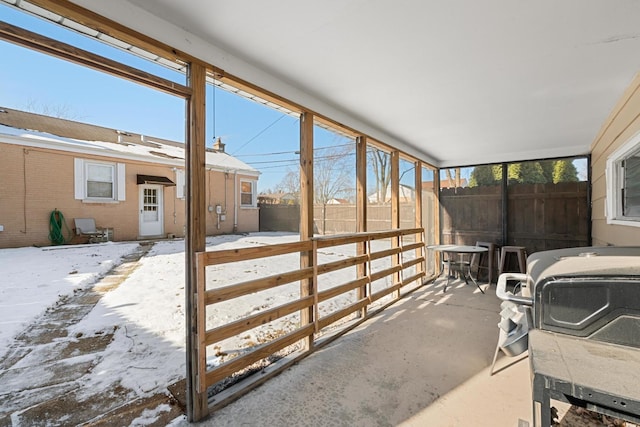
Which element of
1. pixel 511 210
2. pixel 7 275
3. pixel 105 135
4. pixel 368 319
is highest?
pixel 105 135

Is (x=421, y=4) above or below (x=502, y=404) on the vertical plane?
above

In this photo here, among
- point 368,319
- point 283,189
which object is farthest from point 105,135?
point 368,319

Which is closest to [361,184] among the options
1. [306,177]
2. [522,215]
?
[306,177]

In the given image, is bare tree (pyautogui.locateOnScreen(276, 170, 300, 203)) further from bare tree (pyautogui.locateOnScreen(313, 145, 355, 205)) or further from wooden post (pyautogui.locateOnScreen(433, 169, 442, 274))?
wooden post (pyautogui.locateOnScreen(433, 169, 442, 274))

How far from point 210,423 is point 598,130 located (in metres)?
5.68

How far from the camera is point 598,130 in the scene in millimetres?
4156

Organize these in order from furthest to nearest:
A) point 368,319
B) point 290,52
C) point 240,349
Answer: point 368,319
point 240,349
point 290,52

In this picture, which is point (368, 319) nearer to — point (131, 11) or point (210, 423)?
point (210, 423)

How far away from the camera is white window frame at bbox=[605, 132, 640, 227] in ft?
10.3

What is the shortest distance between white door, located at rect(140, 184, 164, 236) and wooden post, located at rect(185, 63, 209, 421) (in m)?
9.77

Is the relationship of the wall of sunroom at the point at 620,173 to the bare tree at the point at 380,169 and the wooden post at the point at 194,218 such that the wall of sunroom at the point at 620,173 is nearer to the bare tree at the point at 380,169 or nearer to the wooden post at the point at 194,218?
the bare tree at the point at 380,169

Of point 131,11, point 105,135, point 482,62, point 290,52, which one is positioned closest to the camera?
point 131,11

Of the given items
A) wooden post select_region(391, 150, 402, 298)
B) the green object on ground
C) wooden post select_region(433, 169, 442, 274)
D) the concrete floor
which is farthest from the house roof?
the concrete floor

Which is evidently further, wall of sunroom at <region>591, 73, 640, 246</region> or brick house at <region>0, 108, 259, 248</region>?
brick house at <region>0, 108, 259, 248</region>
